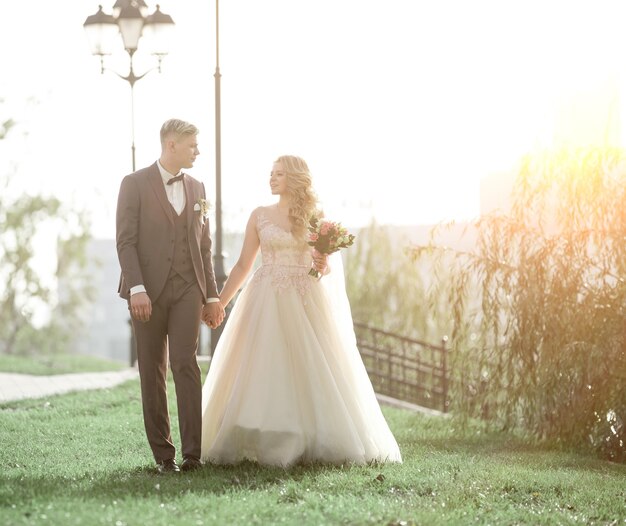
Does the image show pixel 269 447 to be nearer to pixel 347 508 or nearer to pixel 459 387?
pixel 347 508

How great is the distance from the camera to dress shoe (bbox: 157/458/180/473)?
860 cm

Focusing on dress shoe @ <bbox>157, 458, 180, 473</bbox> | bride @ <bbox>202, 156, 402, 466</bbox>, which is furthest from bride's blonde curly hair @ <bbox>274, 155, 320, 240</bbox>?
dress shoe @ <bbox>157, 458, 180, 473</bbox>

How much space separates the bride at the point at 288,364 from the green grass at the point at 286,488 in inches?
9.9

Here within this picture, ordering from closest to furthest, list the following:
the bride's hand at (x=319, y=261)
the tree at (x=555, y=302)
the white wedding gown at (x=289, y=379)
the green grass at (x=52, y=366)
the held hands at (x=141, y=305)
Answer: the held hands at (x=141, y=305) → the white wedding gown at (x=289, y=379) → the bride's hand at (x=319, y=261) → the tree at (x=555, y=302) → the green grass at (x=52, y=366)

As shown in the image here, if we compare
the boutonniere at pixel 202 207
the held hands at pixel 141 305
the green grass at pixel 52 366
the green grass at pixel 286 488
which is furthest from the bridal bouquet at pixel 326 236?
the green grass at pixel 52 366

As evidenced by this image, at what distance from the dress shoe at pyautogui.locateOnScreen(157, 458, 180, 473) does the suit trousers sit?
0.03 metres

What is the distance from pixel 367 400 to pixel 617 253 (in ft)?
14.5

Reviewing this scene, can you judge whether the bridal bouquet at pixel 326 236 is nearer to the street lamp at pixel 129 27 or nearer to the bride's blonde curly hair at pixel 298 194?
the bride's blonde curly hair at pixel 298 194

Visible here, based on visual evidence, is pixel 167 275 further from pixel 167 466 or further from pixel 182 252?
pixel 167 466

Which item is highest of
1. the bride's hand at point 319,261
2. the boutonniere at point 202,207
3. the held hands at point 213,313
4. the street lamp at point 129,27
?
the street lamp at point 129,27

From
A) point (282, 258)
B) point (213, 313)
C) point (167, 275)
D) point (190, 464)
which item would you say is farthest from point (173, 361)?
point (282, 258)

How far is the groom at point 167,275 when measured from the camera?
8531 mm

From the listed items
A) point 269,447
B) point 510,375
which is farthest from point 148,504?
point 510,375

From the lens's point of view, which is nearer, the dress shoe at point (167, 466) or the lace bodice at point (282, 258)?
Answer: the dress shoe at point (167, 466)
